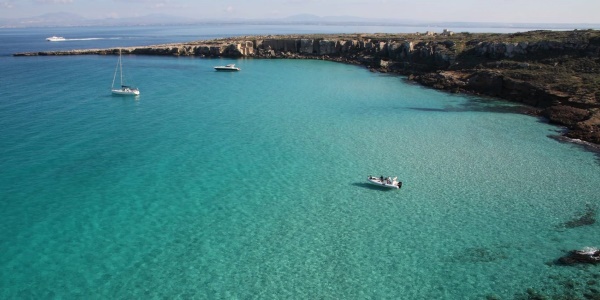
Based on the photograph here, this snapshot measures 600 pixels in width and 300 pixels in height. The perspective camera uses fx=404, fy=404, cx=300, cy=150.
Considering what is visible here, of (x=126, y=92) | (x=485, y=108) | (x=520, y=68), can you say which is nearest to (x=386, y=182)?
(x=485, y=108)

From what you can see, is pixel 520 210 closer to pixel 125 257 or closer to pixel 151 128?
pixel 125 257

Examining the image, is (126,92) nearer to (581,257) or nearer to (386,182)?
(386,182)

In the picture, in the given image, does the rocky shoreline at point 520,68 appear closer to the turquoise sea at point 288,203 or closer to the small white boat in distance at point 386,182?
the turquoise sea at point 288,203

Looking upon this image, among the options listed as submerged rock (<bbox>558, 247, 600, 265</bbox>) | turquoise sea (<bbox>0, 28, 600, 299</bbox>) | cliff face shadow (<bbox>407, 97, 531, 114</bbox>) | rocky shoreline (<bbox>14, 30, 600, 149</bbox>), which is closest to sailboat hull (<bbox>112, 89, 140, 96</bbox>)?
A: turquoise sea (<bbox>0, 28, 600, 299</bbox>)

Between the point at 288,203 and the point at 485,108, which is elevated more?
the point at 485,108

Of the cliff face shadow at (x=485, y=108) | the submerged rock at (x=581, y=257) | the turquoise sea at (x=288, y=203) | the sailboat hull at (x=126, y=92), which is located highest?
the sailboat hull at (x=126, y=92)

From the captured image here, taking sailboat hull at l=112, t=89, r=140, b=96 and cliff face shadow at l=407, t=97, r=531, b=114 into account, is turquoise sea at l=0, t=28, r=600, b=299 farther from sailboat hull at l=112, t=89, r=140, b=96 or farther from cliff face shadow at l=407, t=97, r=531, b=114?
sailboat hull at l=112, t=89, r=140, b=96

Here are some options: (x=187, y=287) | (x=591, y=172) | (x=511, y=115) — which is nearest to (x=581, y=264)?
(x=591, y=172)

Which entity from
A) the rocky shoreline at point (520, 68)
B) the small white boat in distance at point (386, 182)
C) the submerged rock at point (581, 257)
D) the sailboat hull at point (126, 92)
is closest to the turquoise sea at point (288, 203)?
the submerged rock at point (581, 257)
